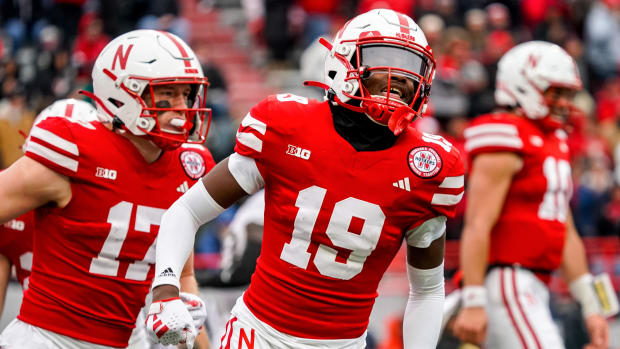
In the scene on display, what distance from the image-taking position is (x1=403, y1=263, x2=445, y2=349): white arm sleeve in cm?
358

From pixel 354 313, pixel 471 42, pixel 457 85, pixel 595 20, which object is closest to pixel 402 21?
pixel 354 313

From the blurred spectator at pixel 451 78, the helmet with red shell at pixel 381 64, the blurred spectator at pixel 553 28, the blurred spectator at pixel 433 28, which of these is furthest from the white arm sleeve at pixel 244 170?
the blurred spectator at pixel 553 28

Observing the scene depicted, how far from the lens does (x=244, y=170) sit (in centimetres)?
332

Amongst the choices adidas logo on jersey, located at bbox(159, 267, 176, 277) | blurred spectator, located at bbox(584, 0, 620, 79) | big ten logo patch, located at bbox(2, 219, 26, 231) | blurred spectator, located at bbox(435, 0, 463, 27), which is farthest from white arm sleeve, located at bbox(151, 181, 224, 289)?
blurred spectator, located at bbox(584, 0, 620, 79)

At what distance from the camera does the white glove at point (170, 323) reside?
3080 millimetres

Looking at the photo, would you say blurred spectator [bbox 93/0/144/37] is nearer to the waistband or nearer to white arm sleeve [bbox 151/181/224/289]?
the waistband

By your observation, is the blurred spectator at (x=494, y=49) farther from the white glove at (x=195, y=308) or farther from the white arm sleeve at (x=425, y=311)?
the white glove at (x=195, y=308)

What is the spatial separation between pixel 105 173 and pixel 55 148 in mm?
211

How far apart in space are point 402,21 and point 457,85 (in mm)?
7136

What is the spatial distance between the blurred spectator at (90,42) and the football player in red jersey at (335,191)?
7.30 m

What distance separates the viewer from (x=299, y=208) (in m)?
3.30

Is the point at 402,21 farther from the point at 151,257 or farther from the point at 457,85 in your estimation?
the point at 457,85

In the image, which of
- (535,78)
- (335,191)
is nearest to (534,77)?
(535,78)

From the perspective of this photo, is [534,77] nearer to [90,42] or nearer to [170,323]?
[170,323]
